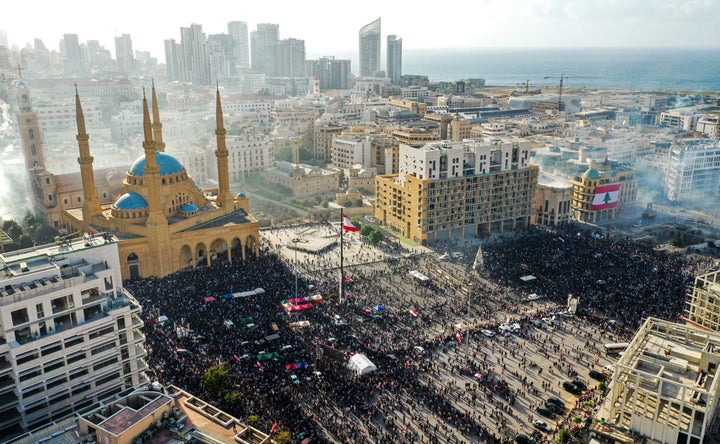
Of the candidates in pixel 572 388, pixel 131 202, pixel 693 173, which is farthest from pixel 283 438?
pixel 693 173

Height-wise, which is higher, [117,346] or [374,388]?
[117,346]

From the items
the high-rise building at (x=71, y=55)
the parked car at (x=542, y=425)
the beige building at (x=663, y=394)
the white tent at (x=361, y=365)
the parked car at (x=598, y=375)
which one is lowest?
the parked car at (x=542, y=425)

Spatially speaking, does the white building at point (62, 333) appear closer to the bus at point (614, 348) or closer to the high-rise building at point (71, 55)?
the bus at point (614, 348)

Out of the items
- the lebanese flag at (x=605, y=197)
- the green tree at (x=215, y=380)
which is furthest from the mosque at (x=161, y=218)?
the lebanese flag at (x=605, y=197)

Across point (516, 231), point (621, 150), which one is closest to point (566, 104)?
point (621, 150)

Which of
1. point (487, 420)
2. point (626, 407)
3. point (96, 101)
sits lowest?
point (487, 420)

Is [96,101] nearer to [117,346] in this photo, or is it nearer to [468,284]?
[468,284]
